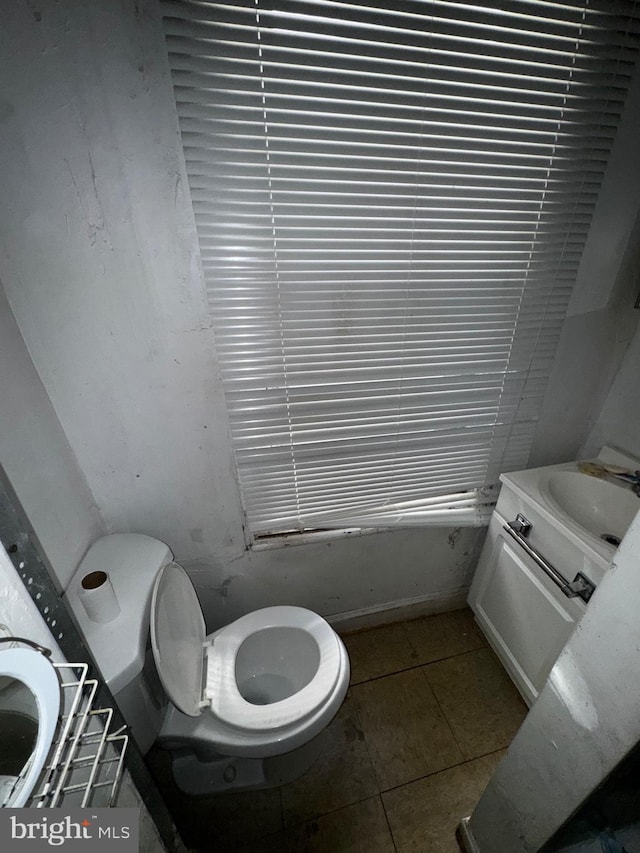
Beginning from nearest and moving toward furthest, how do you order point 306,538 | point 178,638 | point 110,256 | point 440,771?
point 110,256
point 178,638
point 440,771
point 306,538

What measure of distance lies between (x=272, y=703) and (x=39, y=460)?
1.04 meters

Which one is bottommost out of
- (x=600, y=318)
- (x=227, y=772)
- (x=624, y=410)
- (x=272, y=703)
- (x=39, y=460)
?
(x=227, y=772)

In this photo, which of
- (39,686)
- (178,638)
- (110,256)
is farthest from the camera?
(178,638)

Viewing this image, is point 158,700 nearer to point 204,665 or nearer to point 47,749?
point 204,665

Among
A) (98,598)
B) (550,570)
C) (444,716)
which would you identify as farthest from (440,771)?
(98,598)

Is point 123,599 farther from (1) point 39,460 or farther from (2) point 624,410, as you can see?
(2) point 624,410

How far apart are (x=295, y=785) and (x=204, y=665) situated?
567mm

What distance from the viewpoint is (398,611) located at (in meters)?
1.65

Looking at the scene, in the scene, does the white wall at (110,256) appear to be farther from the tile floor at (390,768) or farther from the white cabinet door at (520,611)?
the white cabinet door at (520,611)

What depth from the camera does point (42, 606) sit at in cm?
51

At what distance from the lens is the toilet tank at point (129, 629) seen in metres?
0.79

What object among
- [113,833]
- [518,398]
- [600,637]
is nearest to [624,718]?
[600,637]

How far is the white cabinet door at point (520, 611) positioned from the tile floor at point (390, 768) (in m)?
0.20

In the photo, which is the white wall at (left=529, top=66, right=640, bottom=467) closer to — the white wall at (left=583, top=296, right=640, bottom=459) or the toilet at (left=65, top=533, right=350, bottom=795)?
the white wall at (left=583, top=296, right=640, bottom=459)
